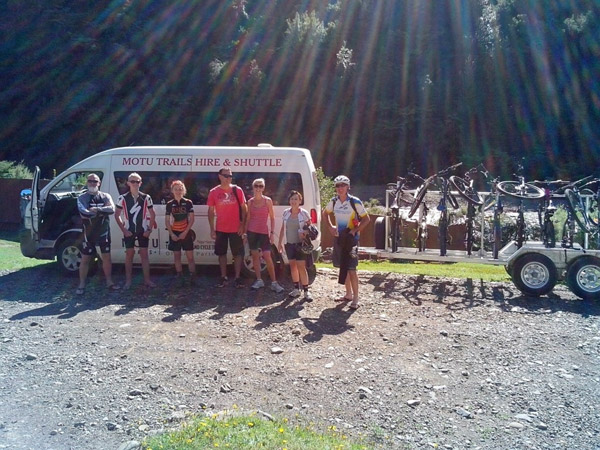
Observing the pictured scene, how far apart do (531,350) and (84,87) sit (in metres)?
35.7

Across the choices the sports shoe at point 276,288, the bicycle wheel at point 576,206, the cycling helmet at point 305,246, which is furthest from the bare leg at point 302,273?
the bicycle wheel at point 576,206

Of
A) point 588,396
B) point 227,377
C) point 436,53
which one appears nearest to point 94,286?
point 227,377

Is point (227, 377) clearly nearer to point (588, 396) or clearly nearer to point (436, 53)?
point (588, 396)

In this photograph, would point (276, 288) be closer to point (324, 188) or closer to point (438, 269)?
point (438, 269)

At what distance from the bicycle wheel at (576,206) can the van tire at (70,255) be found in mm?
8403

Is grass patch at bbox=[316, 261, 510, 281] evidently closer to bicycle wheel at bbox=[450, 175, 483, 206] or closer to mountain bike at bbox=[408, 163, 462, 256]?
mountain bike at bbox=[408, 163, 462, 256]

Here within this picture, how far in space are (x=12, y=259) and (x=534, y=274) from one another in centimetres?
1120

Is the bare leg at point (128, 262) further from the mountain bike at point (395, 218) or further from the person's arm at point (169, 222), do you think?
the mountain bike at point (395, 218)

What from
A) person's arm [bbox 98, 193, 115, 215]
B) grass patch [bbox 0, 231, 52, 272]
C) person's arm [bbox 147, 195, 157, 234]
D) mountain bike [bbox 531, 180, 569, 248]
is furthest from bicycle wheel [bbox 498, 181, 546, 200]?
grass patch [bbox 0, 231, 52, 272]

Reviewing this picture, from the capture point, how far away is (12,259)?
46.1ft

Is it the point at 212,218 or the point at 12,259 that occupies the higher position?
the point at 212,218

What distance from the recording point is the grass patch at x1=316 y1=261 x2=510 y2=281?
12398 millimetres

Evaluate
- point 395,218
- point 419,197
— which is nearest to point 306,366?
point 395,218

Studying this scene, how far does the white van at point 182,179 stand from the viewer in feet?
34.8
